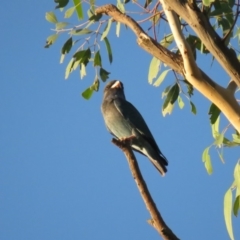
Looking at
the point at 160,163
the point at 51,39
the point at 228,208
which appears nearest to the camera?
the point at 228,208

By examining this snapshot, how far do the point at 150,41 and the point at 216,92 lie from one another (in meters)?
0.30

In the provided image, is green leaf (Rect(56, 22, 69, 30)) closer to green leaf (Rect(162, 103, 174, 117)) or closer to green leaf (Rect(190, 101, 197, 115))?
green leaf (Rect(162, 103, 174, 117))

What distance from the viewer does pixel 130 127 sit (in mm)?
4105

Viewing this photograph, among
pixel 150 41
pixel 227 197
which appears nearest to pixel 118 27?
pixel 150 41

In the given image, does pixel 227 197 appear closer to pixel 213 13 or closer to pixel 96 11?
pixel 213 13

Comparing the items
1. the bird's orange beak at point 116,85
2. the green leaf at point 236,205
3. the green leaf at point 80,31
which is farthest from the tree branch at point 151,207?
the bird's orange beak at point 116,85

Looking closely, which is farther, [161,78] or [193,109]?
[193,109]

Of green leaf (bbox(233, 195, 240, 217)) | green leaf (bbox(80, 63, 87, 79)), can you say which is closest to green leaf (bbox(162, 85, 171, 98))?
green leaf (bbox(80, 63, 87, 79))

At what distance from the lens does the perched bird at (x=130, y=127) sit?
153 inches

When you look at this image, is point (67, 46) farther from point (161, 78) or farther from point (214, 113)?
point (214, 113)

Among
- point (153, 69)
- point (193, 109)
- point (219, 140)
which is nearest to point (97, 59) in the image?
point (153, 69)

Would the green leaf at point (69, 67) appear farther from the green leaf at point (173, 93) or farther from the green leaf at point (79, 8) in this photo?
the green leaf at point (173, 93)

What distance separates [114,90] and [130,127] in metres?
0.66

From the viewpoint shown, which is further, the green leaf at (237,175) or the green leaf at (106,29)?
the green leaf at (106,29)
